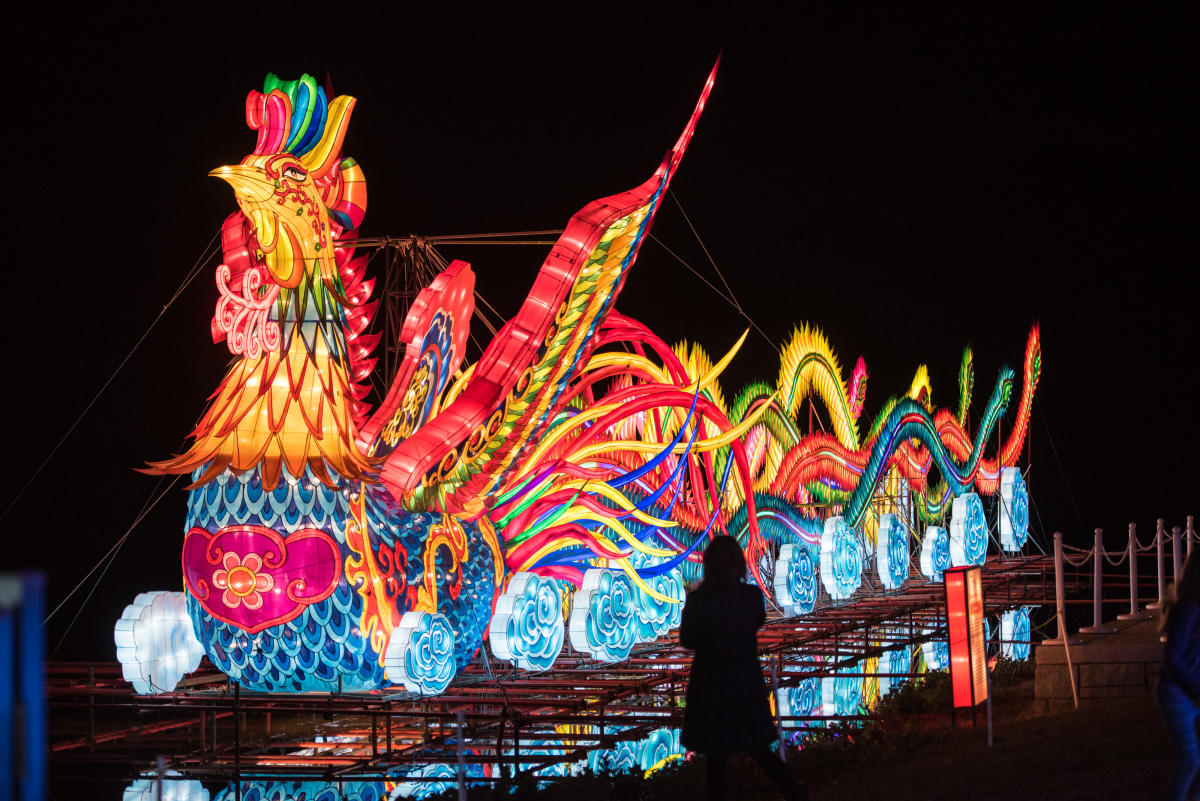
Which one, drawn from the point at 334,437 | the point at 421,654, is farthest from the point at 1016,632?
the point at 334,437

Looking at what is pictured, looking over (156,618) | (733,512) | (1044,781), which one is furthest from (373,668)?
(733,512)

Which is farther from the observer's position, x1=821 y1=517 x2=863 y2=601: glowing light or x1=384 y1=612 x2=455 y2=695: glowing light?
x1=821 y1=517 x2=863 y2=601: glowing light

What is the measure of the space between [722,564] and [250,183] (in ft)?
28.7

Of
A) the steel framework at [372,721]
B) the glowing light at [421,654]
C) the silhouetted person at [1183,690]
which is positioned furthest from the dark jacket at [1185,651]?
the glowing light at [421,654]

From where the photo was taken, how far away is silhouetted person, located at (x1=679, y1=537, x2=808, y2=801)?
259 inches

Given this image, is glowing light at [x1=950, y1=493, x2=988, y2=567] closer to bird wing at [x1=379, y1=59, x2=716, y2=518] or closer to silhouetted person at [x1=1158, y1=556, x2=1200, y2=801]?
bird wing at [x1=379, y1=59, x2=716, y2=518]

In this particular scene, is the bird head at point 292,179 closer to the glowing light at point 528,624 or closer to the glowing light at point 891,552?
the glowing light at point 528,624

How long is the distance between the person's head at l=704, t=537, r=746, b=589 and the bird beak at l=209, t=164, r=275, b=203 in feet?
28.3

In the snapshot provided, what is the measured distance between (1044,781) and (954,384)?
3528 centimetres

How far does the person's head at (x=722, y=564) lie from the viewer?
6711mm

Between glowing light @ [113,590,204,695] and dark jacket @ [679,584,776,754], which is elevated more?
glowing light @ [113,590,204,695]

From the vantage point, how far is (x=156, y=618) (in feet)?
47.1

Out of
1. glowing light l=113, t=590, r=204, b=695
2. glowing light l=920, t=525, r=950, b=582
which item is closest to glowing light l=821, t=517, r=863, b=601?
glowing light l=920, t=525, r=950, b=582

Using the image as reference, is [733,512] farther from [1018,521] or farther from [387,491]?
[1018,521]
